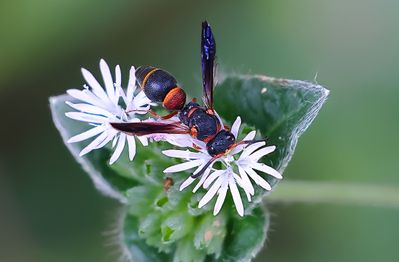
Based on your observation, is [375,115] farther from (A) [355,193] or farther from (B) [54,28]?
(B) [54,28]

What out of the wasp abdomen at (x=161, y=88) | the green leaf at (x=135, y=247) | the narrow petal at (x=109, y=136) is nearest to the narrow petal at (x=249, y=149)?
the wasp abdomen at (x=161, y=88)

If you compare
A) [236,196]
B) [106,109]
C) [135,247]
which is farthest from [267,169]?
[135,247]

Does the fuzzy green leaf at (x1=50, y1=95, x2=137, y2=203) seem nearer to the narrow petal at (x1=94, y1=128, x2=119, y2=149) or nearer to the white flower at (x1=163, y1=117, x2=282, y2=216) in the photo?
the narrow petal at (x1=94, y1=128, x2=119, y2=149)

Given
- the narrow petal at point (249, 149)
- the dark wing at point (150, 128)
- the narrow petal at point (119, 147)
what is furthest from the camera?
the narrow petal at point (119, 147)

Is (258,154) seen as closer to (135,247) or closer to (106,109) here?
(106,109)

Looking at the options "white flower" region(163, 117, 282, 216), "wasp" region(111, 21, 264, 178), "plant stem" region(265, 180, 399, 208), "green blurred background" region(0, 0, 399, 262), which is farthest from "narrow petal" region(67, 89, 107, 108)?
"green blurred background" region(0, 0, 399, 262)

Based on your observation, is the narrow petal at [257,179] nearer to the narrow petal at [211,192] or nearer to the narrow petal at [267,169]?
the narrow petal at [267,169]
